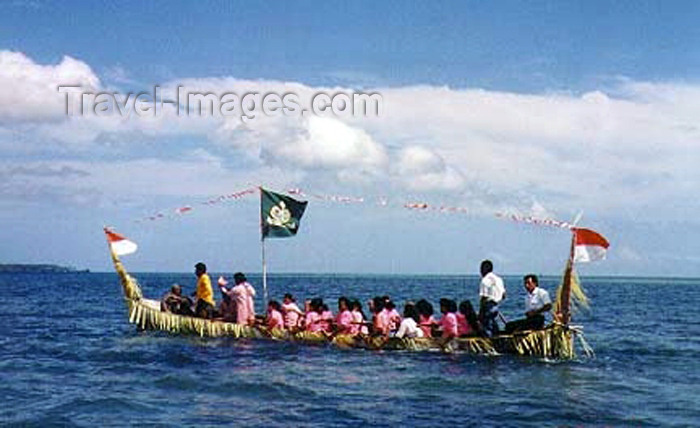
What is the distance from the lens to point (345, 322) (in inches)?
990

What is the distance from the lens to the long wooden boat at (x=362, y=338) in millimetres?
21703

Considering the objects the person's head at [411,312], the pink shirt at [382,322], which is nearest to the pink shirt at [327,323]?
the pink shirt at [382,322]

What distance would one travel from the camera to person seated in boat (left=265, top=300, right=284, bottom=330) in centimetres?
2603

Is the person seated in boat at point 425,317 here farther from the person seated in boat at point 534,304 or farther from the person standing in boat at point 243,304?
the person standing in boat at point 243,304

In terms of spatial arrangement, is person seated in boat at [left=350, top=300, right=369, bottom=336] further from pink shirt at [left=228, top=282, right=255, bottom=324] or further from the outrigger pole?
the outrigger pole

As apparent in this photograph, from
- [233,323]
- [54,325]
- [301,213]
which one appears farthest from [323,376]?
[54,325]

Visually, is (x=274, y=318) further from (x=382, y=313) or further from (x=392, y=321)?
(x=392, y=321)

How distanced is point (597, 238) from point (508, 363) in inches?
149

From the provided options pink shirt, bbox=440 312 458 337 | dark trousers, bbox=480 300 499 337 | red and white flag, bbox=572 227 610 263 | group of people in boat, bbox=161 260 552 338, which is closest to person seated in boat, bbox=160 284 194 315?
group of people in boat, bbox=161 260 552 338

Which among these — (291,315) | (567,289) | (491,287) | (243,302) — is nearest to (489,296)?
(491,287)

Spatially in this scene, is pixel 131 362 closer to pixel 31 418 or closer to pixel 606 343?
pixel 31 418

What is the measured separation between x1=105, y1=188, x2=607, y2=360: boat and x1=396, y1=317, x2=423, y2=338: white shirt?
0.14 metres

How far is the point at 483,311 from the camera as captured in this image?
2280cm

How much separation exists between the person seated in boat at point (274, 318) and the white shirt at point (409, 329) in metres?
4.05
